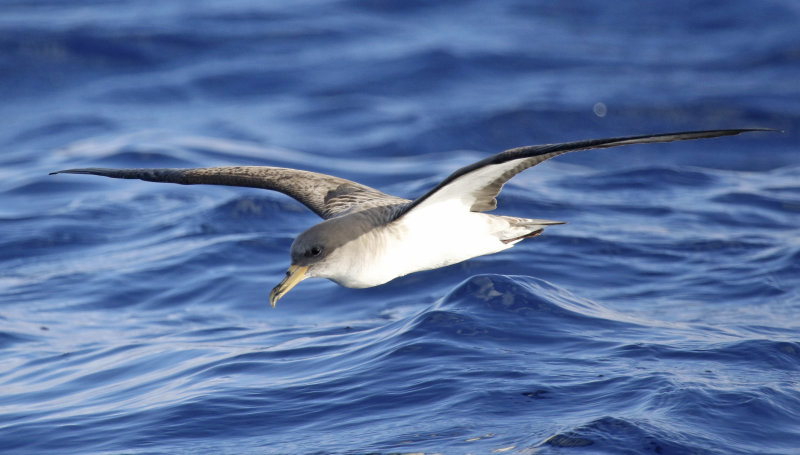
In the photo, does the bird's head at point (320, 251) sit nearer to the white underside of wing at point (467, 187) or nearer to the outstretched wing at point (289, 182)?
the white underside of wing at point (467, 187)

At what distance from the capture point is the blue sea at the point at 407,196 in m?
8.35

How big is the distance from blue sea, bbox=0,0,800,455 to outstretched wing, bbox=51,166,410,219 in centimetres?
162

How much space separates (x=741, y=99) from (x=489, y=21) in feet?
20.1

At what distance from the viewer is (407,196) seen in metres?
14.9

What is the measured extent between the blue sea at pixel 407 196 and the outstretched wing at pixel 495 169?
1790 mm

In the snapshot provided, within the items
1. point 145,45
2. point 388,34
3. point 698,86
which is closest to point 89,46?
point 145,45

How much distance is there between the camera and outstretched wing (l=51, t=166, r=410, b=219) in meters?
8.19

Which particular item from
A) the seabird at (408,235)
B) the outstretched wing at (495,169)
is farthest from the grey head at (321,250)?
the outstretched wing at (495,169)

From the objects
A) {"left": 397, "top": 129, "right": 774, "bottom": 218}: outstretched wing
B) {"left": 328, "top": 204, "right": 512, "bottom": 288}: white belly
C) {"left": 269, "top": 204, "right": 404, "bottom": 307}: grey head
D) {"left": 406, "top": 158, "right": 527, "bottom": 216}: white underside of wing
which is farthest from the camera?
{"left": 328, "top": 204, "right": 512, "bottom": 288}: white belly

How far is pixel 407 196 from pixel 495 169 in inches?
320

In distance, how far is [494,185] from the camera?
733 centimetres

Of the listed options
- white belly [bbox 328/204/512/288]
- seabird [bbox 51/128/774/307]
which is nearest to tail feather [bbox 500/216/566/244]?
seabird [bbox 51/128/774/307]

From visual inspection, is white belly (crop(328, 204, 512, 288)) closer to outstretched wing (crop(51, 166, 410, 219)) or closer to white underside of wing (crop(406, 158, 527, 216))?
white underside of wing (crop(406, 158, 527, 216))

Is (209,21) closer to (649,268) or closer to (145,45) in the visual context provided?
(145,45)
